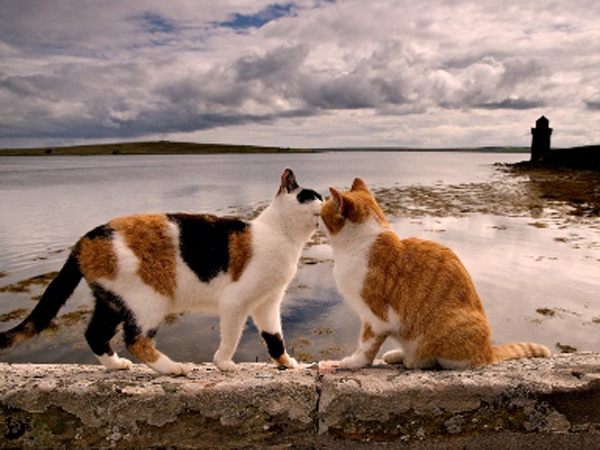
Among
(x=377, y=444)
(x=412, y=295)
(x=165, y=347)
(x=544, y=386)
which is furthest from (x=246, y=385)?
(x=165, y=347)

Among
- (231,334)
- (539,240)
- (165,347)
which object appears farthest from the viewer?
(539,240)

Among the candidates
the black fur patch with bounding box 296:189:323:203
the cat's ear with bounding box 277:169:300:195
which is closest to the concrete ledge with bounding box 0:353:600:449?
the black fur patch with bounding box 296:189:323:203

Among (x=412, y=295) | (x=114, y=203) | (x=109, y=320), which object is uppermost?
(x=412, y=295)

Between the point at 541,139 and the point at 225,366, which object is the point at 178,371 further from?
the point at 541,139

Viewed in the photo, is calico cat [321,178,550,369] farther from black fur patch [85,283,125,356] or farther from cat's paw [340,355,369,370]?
black fur patch [85,283,125,356]

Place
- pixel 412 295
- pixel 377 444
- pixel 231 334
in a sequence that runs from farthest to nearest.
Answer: pixel 231 334
pixel 412 295
pixel 377 444

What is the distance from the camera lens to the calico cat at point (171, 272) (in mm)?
3164

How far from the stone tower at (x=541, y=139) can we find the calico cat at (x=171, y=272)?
190ft

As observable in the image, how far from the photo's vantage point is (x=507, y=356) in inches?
142

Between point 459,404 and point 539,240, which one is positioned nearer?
point 459,404

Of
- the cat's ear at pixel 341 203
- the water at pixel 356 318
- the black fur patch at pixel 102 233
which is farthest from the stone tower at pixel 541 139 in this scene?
the black fur patch at pixel 102 233

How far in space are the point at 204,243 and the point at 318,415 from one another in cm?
149

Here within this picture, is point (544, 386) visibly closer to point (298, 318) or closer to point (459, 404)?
point (459, 404)

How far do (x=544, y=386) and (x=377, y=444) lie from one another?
1166 mm
